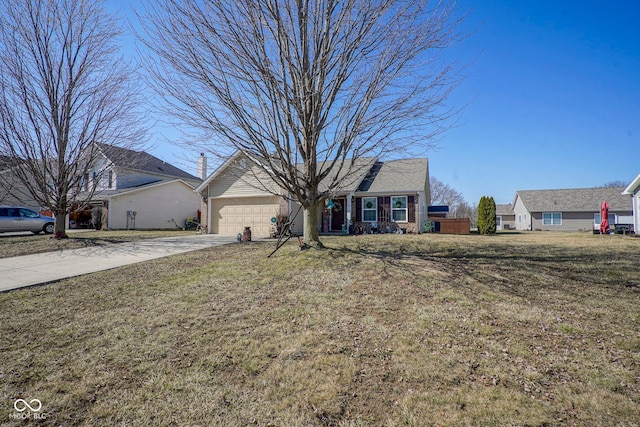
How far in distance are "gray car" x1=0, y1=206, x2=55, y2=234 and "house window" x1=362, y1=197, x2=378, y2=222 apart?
18.1 m

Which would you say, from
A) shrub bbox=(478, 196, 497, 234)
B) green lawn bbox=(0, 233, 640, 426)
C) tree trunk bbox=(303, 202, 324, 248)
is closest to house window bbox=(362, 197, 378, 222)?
shrub bbox=(478, 196, 497, 234)

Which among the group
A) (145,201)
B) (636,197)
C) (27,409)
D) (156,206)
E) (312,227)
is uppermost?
(636,197)

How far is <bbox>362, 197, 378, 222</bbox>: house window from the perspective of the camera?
59.4 ft

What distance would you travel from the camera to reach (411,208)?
17203 millimetres

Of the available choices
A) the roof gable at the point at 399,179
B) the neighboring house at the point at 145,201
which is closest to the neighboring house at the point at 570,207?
the roof gable at the point at 399,179

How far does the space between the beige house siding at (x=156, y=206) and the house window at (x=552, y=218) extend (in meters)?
37.0

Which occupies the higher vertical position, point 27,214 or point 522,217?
point 522,217

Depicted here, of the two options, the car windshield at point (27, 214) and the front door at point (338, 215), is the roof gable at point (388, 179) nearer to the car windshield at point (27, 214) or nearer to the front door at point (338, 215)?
the front door at point (338, 215)

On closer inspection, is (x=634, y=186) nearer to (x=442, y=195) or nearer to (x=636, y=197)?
(x=636, y=197)

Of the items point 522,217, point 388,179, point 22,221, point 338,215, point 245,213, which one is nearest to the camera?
point 22,221

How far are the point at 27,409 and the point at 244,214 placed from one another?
1470 centimetres

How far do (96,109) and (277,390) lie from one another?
14.6 meters

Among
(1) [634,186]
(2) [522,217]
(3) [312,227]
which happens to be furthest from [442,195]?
(3) [312,227]

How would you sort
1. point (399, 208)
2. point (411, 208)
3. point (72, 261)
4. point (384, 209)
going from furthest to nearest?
1. point (384, 209)
2. point (399, 208)
3. point (411, 208)
4. point (72, 261)
